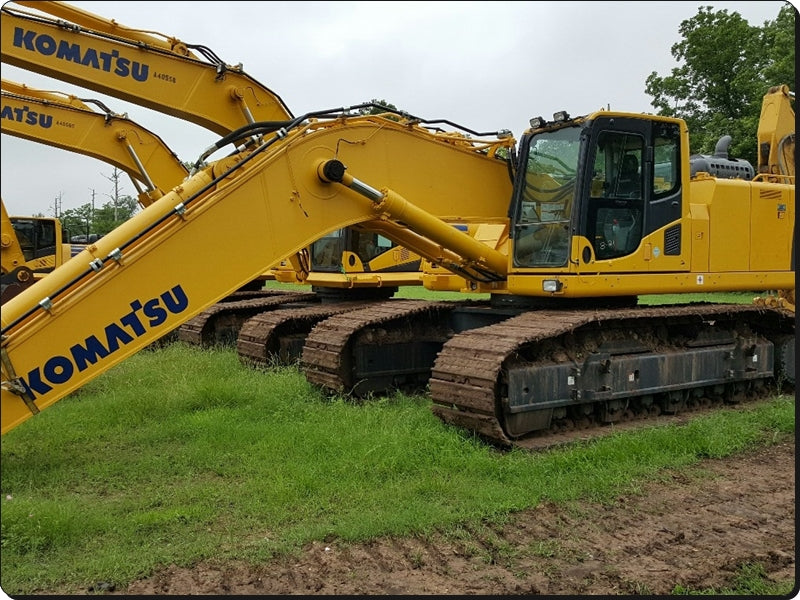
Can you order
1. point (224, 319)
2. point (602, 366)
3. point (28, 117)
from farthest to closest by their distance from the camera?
point (224, 319) → point (28, 117) → point (602, 366)

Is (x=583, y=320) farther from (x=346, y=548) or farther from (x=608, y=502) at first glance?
(x=346, y=548)

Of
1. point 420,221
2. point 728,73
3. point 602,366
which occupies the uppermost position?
point 728,73

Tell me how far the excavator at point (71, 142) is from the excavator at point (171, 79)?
4.82ft

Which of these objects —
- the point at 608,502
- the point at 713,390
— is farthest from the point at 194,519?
the point at 713,390

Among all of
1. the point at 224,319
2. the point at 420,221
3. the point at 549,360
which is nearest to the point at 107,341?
the point at 420,221

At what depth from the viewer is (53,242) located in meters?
13.1

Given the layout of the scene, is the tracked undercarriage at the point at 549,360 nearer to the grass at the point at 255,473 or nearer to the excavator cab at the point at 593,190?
the grass at the point at 255,473

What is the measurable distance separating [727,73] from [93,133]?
2181 centimetres

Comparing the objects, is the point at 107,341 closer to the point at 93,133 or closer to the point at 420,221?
the point at 420,221

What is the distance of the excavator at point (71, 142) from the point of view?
10.1 m

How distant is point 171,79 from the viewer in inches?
353

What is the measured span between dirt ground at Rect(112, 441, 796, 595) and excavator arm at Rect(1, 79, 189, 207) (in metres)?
8.03

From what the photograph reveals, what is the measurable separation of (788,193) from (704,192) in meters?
1.55

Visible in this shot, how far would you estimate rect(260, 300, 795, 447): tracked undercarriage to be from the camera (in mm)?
6527
